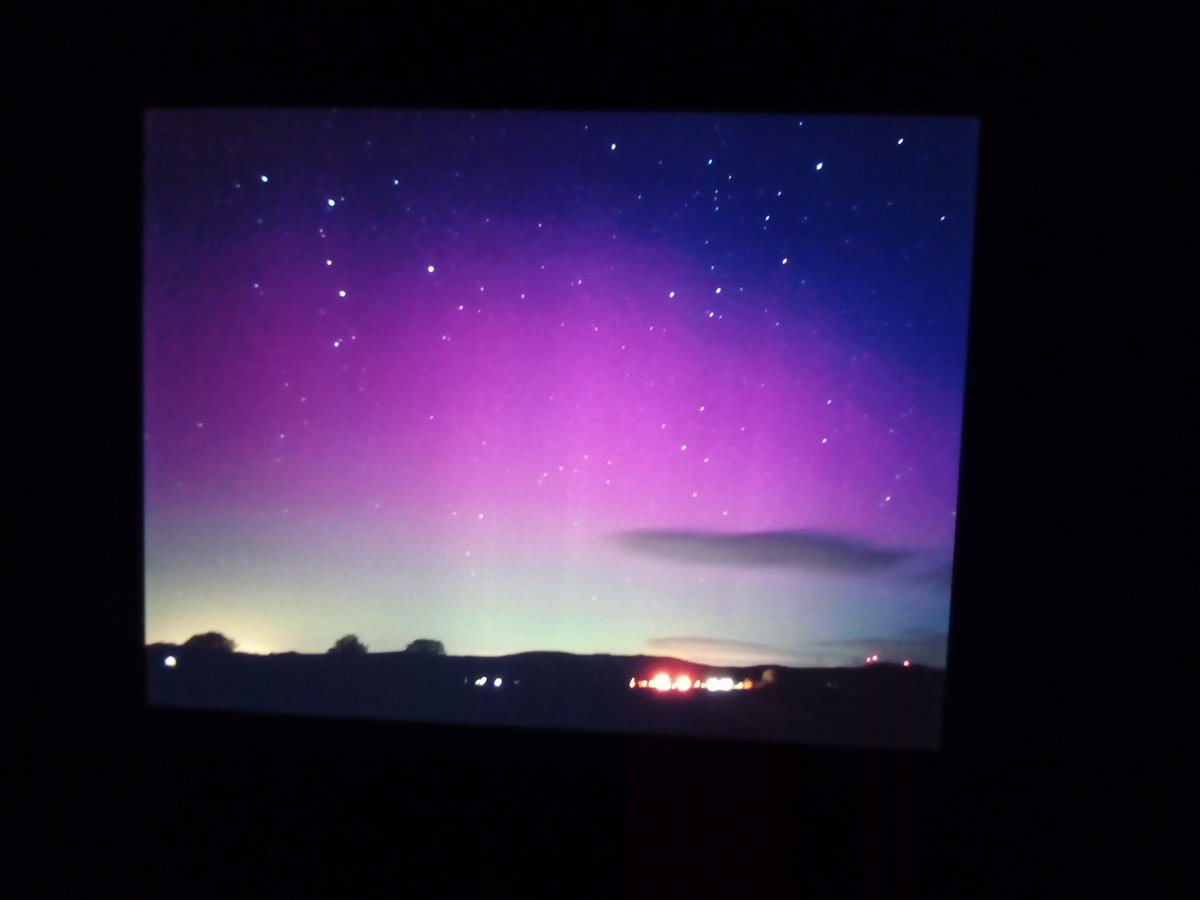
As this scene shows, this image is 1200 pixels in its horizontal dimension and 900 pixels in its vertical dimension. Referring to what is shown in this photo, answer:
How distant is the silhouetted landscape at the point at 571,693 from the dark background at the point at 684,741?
54 mm

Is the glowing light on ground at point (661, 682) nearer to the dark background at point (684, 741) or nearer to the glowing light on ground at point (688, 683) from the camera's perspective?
the glowing light on ground at point (688, 683)

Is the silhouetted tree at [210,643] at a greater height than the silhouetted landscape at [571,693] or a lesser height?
greater

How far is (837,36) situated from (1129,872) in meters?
2.21

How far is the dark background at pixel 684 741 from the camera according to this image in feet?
6.93

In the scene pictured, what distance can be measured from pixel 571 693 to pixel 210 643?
995mm

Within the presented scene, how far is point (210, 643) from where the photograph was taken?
233 centimetres

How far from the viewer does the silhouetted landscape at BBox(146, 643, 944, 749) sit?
220 cm

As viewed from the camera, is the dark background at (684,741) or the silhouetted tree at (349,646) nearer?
the dark background at (684,741)

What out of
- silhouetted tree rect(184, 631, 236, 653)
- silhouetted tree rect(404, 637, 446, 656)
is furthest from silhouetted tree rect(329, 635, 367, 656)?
silhouetted tree rect(184, 631, 236, 653)

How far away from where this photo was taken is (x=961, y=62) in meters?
2.15

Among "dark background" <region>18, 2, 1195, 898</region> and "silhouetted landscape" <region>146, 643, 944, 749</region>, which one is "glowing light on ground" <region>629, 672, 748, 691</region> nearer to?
"silhouetted landscape" <region>146, 643, 944, 749</region>

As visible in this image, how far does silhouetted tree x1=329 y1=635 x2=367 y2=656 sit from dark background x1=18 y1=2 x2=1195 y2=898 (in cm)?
23

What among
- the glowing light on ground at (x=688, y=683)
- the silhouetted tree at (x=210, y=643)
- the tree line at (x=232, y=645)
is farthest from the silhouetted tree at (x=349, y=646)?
the glowing light on ground at (x=688, y=683)

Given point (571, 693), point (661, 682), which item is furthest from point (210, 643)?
point (661, 682)
